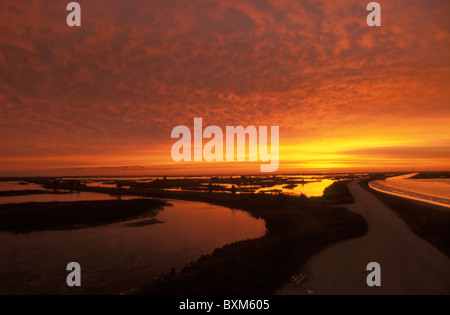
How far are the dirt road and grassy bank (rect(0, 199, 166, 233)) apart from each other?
1207 inches

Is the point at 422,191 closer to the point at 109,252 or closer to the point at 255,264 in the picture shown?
the point at 255,264

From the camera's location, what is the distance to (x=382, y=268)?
15.4m

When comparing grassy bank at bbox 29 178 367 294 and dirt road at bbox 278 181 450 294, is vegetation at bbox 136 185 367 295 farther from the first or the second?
dirt road at bbox 278 181 450 294

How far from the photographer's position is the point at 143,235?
30047 mm

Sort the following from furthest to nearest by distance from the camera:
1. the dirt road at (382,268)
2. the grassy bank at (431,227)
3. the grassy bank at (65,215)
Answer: the grassy bank at (65,215) < the grassy bank at (431,227) < the dirt road at (382,268)

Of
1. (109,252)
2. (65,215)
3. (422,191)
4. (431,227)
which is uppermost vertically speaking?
(431,227)

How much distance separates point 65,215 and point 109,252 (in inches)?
787

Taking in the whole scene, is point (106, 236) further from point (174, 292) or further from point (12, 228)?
point (174, 292)

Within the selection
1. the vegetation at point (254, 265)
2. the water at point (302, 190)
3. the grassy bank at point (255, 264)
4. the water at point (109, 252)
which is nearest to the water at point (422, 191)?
the water at point (302, 190)

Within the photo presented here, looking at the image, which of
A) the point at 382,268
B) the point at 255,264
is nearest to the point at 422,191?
the point at 382,268

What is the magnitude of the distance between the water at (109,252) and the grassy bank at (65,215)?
134 inches

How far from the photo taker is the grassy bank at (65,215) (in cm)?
3481

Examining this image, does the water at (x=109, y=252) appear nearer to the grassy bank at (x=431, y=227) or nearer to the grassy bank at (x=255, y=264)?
the grassy bank at (x=255, y=264)
